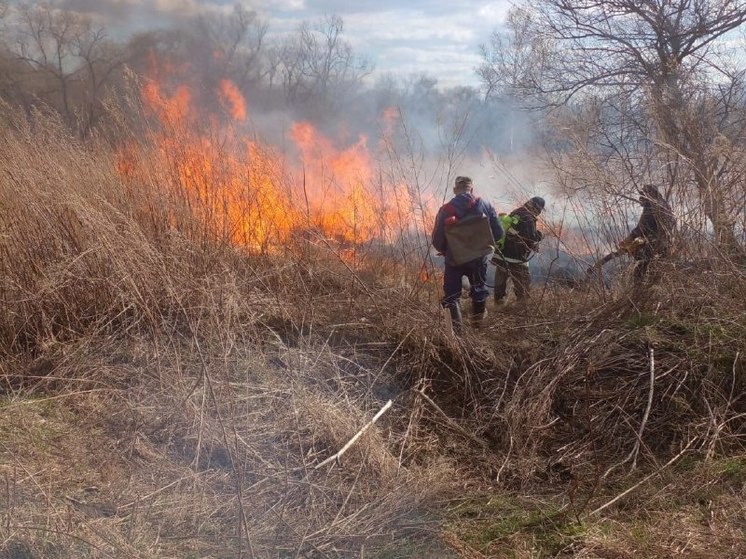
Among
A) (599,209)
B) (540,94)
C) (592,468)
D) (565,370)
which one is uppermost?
(540,94)

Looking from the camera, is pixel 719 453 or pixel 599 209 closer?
pixel 719 453

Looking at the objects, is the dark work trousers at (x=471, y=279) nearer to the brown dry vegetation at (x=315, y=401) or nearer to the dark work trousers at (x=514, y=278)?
the dark work trousers at (x=514, y=278)

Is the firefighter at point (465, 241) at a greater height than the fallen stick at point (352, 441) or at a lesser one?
greater

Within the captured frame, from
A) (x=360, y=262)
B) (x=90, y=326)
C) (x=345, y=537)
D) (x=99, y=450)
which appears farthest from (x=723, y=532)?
(x=90, y=326)

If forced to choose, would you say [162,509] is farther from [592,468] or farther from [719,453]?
A: [719,453]

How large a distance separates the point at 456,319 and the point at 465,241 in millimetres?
961

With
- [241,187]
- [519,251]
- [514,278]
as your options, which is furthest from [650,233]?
[241,187]

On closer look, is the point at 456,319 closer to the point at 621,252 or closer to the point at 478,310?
the point at 478,310

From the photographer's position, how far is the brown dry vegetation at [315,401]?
8.94 feet

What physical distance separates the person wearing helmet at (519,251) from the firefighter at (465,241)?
0.79 ft

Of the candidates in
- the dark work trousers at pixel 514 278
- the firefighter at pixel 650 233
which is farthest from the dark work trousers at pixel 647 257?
the dark work trousers at pixel 514 278

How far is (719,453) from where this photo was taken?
11.8 feet

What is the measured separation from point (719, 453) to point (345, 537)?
7.92ft

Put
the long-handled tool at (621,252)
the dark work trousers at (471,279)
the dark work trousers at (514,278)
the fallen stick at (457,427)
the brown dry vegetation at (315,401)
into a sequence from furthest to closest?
the dark work trousers at (471,279) < the dark work trousers at (514,278) < the long-handled tool at (621,252) < the fallen stick at (457,427) < the brown dry vegetation at (315,401)
